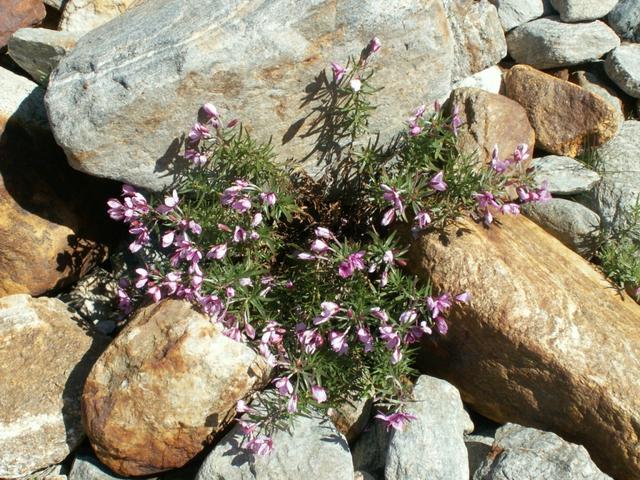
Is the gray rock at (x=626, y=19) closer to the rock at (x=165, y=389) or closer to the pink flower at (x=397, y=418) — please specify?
the pink flower at (x=397, y=418)

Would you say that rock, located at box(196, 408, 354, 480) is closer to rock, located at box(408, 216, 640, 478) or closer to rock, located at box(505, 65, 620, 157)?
rock, located at box(408, 216, 640, 478)

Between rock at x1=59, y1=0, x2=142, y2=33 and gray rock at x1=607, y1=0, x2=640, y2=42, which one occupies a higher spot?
rock at x1=59, y1=0, x2=142, y2=33

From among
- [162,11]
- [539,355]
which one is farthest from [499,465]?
[162,11]

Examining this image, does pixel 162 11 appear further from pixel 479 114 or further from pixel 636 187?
pixel 636 187

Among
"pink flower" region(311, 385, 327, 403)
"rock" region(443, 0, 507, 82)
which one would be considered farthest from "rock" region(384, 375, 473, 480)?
"rock" region(443, 0, 507, 82)

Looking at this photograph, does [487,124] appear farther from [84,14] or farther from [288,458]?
[84,14]

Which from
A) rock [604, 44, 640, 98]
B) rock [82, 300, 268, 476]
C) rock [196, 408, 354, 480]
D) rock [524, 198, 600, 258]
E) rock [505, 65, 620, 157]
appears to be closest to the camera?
rock [196, 408, 354, 480]
